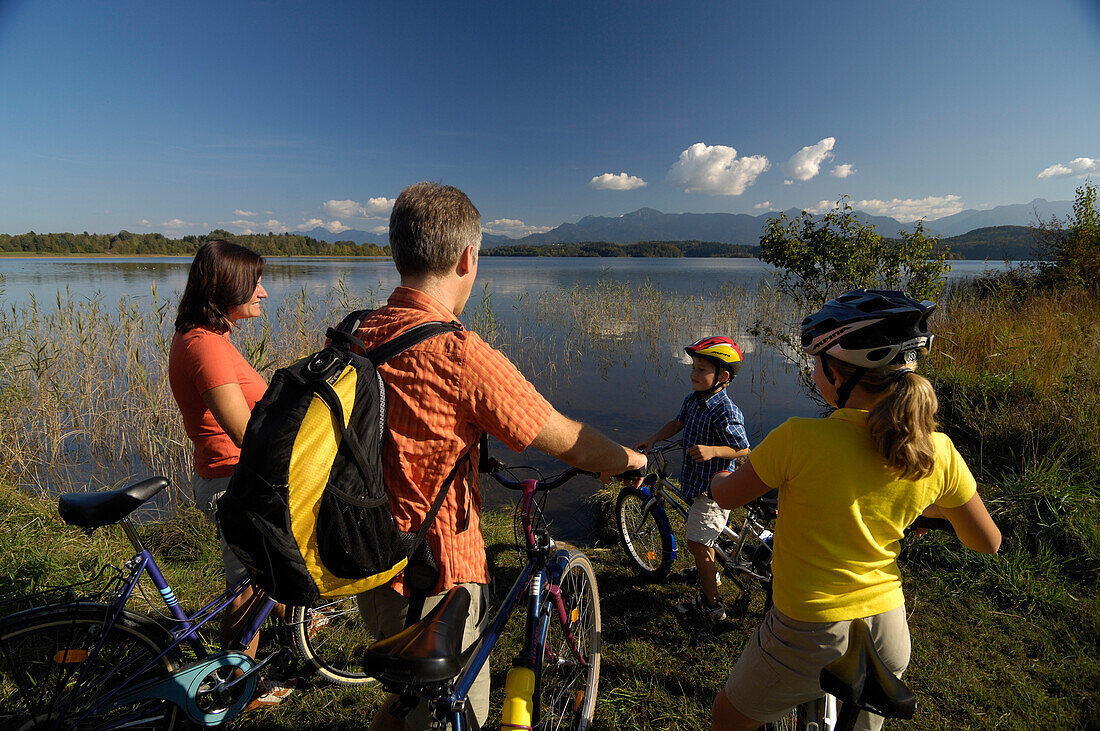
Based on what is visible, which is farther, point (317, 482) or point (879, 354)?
point (879, 354)

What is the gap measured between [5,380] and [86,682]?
27.3ft

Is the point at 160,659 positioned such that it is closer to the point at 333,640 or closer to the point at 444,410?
the point at 333,640

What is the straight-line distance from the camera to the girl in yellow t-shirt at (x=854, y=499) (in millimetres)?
1407

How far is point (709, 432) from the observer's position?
10.7 ft

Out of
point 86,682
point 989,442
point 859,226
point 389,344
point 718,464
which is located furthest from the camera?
point 859,226

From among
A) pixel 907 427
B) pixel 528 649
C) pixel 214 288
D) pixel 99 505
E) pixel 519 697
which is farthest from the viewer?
pixel 214 288

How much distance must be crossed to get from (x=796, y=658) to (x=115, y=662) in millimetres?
2900

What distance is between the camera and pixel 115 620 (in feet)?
6.75

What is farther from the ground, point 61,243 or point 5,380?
point 61,243

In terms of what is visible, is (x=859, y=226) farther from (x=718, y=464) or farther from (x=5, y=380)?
(x=5, y=380)

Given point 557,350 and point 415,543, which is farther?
point 557,350

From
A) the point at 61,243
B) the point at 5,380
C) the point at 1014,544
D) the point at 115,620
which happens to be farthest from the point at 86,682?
the point at 61,243

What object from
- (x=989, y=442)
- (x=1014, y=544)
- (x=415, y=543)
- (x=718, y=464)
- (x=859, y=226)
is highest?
(x=859, y=226)

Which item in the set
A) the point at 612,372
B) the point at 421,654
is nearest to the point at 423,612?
the point at 421,654
